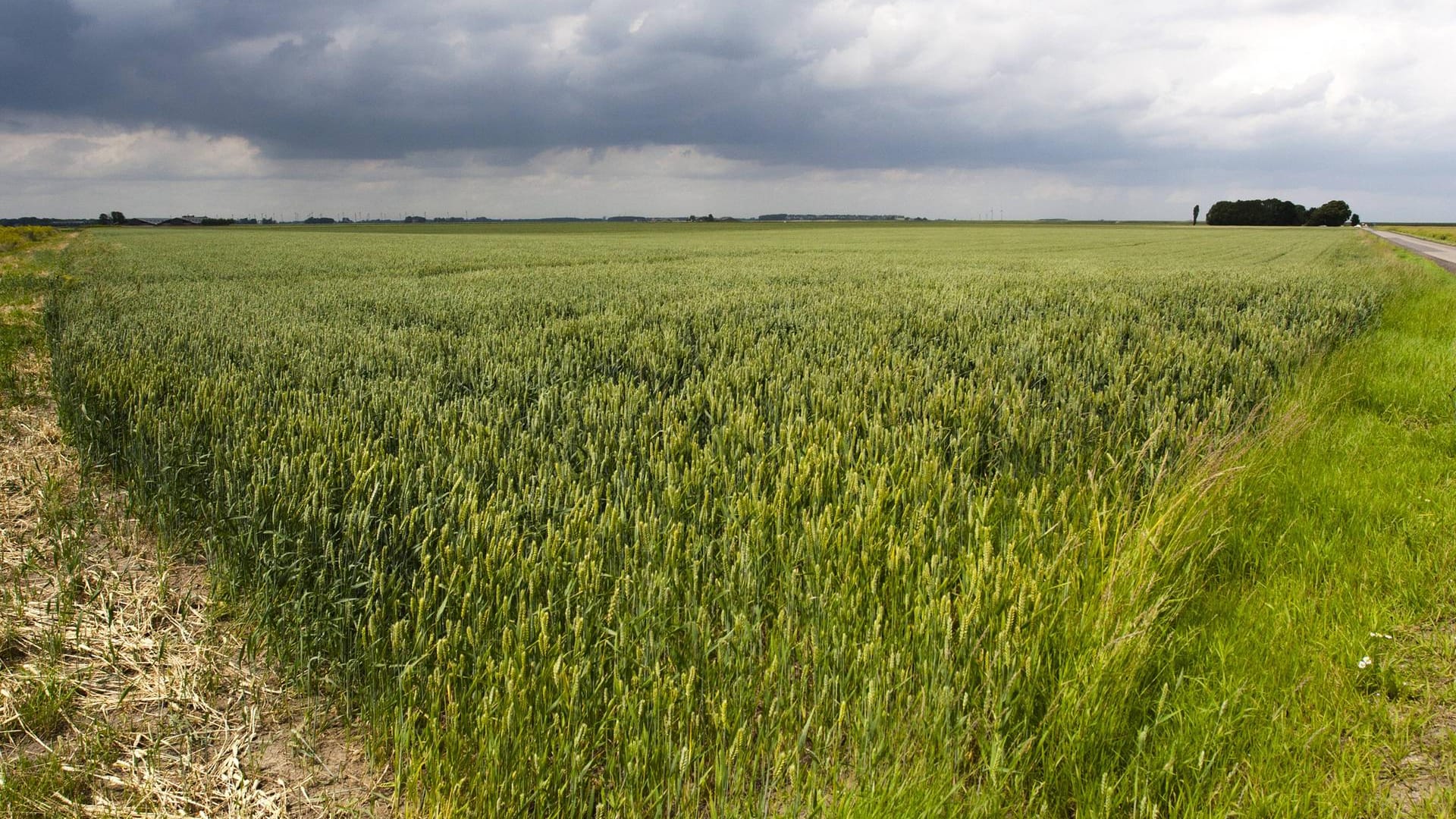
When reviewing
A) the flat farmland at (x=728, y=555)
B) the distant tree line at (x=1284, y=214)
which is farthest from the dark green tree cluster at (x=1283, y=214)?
the flat farmland at (x=728, y=555)

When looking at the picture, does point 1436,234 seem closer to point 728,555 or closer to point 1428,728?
point 1428,728

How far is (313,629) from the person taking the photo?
247 cm

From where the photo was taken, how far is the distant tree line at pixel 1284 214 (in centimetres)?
13925

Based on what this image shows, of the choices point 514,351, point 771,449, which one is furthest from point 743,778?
point 514,351

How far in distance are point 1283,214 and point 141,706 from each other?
179 meters

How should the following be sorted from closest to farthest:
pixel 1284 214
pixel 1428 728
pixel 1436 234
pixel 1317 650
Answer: pixel 1428 728, pixel 1317 650, pixel 1436 234, pixel 1284 214

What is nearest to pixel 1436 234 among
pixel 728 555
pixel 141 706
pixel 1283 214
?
pixel 1283 214

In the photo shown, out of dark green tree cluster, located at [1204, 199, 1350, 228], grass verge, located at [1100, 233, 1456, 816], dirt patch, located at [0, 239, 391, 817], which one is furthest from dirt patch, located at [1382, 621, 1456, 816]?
dark green tree cluster, located at [1204, 199, 1350, 228]

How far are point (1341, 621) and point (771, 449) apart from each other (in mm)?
2321

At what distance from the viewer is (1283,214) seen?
140 m

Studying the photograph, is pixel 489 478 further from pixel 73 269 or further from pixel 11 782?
pixel 73 269

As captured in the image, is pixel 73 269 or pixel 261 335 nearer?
pixel 261 335

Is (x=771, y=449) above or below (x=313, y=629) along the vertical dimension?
above

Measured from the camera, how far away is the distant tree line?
139 meters
